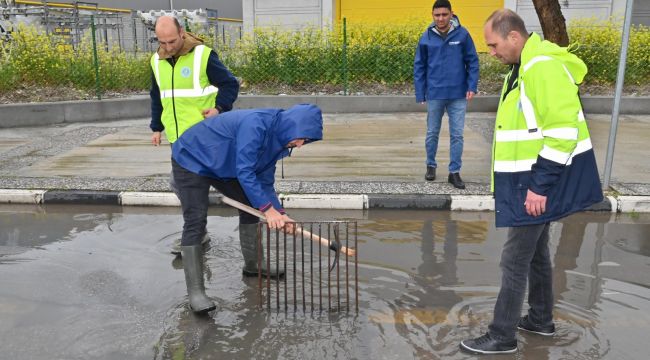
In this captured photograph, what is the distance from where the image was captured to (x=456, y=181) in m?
6.45

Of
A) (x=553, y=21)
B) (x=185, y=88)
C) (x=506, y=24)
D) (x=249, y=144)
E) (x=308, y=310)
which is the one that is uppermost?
(x=553, y=21)

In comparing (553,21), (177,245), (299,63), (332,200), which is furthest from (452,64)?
(299,63)

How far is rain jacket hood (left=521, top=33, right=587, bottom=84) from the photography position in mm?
2953

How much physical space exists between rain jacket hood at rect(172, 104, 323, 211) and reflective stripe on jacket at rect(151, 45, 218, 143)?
0.71 metres

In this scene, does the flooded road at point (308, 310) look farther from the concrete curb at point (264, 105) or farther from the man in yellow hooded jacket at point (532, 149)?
the concrete curb at point (264, 105)

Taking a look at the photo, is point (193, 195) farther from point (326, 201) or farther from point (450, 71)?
point (450, 71)

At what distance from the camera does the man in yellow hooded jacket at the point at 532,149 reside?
9.52 feet

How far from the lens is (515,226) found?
3.16m

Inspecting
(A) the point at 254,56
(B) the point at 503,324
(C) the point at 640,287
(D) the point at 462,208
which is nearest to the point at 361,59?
(A) the point at 254,56

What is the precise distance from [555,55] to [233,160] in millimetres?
1919

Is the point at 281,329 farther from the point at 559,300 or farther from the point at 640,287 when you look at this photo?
the point at 640,287

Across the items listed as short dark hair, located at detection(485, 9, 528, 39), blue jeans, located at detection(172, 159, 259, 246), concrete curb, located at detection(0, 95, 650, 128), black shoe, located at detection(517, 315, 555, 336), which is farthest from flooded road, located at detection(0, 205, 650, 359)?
concrete curb, located at detection(0, 95, 650, 128)

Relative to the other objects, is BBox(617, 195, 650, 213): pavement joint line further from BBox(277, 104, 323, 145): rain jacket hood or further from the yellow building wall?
the yellow building wall

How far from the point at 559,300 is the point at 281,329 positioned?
1.85 metres
